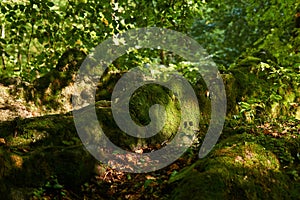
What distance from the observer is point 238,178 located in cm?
307

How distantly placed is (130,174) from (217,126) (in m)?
2.11

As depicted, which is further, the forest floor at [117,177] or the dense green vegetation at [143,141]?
the forest floor at [117,177]

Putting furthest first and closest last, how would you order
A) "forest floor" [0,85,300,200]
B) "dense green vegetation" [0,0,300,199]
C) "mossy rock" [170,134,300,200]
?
"forest floor" [0,85,300,200]
"dense green vegetation" [0,0,300,199]
"mossy rock" [170,134,300,200]

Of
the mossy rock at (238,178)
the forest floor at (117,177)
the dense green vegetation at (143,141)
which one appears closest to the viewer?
the mossy rock at (238,178)

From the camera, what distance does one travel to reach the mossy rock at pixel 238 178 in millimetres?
2869

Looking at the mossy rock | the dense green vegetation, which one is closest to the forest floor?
the dense green vegetation

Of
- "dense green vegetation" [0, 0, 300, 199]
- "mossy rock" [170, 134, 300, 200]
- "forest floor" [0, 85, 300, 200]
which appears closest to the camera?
"mossy rock" [170, 134, 300, 200]

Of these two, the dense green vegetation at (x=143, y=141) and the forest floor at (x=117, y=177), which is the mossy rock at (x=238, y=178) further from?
the forest floor at (x=117, y=177)

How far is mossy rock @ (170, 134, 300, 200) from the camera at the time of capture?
2.87 m

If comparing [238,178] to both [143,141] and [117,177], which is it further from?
[143,141]

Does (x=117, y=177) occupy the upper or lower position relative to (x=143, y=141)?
lower

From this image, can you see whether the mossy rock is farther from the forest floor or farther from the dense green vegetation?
the forest floor

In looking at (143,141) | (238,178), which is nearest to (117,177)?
(143,141)

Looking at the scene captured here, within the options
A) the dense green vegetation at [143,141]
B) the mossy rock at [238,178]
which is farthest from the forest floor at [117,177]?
the mossy rock at [238,178]
